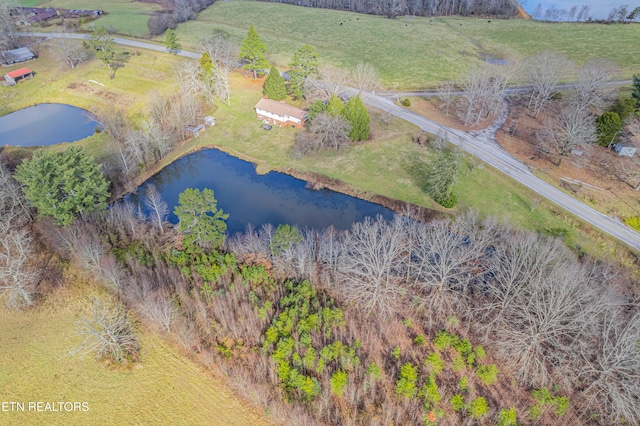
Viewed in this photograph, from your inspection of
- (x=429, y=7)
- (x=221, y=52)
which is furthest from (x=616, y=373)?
(x=429, y=7)

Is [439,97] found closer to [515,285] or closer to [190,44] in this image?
[515,285]

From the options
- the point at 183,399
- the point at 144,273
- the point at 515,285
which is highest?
the point at 515,285

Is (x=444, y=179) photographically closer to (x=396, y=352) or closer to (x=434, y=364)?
(x=396, y=352)

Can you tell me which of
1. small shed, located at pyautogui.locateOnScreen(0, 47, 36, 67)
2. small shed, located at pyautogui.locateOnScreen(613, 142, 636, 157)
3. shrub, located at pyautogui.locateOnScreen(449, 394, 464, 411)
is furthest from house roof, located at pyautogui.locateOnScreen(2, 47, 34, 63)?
small shed, located at pyautogui.locateOnScreen(613, 142, 636, 157)

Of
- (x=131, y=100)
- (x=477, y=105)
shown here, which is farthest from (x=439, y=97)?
(x=131, y=100)

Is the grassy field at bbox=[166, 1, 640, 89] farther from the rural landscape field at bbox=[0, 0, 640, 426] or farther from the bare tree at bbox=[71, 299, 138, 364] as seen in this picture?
the bare tree at bbox=[71, 299, 138, 364]

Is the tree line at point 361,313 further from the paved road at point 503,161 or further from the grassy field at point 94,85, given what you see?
the grassy field at point 94,85
